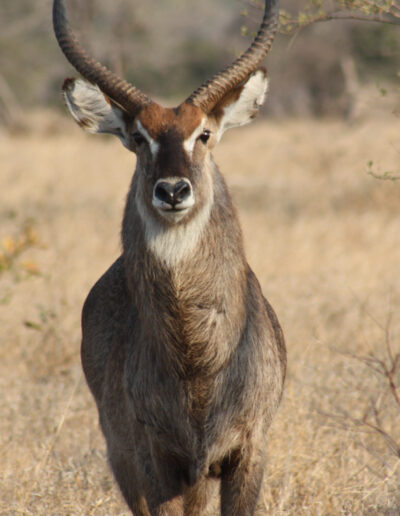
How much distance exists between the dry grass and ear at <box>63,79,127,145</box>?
97 centimetres

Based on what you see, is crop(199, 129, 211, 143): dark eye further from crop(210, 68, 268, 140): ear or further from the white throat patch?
the white throat patch

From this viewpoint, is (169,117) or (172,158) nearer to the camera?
(172,158)

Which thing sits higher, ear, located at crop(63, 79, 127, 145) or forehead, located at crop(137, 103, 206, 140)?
forehead, located at crop(137, 103, 206, 140)

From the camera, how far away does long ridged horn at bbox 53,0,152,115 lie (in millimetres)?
3693

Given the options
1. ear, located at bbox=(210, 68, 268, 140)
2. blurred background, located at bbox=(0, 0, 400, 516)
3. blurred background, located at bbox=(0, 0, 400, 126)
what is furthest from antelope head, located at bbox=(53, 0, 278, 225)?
blurred background, located at bbox=(0, 0, 400, 126)

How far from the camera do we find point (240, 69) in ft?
12.3

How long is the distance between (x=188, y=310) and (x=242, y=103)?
3.51 ft

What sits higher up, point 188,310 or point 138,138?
point 138,138

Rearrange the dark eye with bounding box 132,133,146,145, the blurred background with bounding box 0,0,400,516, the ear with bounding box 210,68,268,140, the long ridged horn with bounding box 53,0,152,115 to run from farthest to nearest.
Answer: the blurred background with bounding box 0,0,400,516 → the ear with bounding box 210,68,268,140 → the long ridged horn with bounding box 53,0,152,115 → the dark eye with bounding box 132,133,146,145

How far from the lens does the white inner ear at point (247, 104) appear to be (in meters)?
3.85

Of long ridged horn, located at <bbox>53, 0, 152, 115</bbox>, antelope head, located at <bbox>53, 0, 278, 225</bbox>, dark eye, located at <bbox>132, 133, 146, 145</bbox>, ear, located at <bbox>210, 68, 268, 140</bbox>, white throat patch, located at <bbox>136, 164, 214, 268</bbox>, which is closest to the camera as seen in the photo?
antelope head, located at <bbox>53, 0, 278, 225</bbox>

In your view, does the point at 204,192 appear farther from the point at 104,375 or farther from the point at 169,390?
the point at 104,375

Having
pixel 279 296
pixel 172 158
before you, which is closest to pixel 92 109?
pixel 172 158

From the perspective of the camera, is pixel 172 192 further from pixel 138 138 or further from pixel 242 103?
pixel 242 103
